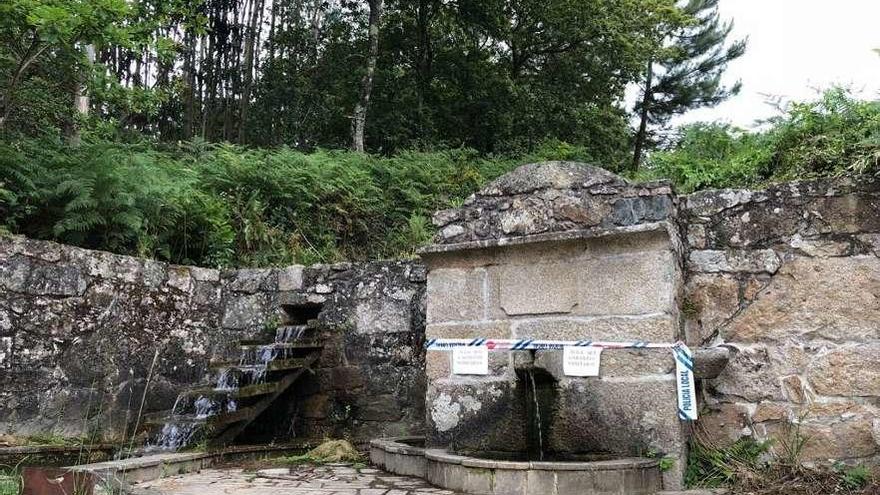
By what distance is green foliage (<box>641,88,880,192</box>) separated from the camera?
4.32 meters

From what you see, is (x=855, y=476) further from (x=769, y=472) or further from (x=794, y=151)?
(x=794, y=151)

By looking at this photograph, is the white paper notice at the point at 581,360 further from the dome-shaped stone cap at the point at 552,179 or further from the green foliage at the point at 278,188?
the green foliage at the point at 278,188

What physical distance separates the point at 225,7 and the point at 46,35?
1567 centimetres

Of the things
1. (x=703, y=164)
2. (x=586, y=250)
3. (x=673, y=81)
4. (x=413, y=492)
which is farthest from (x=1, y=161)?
(x=673, y=81)

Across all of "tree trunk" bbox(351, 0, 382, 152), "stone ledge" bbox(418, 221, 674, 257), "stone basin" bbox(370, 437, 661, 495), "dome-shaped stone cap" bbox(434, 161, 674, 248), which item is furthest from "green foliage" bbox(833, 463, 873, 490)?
"tree trunk" bbox(351, 0, 382, 152)

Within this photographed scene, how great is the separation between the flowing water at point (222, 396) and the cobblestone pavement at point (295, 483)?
0.60 metres

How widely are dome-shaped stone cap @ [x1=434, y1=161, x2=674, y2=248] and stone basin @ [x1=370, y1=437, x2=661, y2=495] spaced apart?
1.40 metres

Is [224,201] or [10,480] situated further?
[224,201]

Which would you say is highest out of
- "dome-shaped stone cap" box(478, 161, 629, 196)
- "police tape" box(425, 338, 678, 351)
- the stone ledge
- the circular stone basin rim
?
"dome-shaped stone cap" box(478, 161, 629, 196)

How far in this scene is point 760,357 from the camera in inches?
162

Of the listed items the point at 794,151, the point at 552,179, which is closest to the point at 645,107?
the point at 794,151

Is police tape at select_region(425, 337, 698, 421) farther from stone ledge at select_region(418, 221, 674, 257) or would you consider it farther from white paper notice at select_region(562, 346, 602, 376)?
stone ledge at select_region(418, 221, 674, 257)

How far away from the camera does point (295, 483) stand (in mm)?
4043

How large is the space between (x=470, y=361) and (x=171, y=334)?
2905 mm
